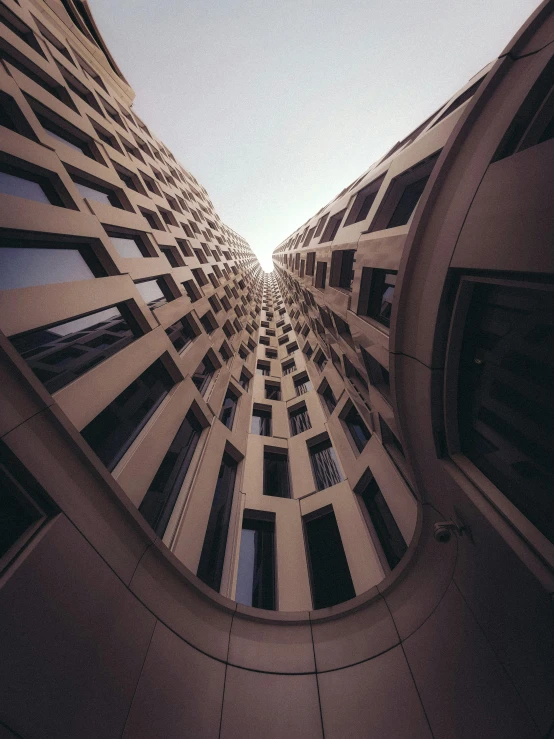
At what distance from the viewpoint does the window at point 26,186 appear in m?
6.71

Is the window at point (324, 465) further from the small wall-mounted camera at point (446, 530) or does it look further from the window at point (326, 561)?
the small wall-mounted camera at point (446, 530)

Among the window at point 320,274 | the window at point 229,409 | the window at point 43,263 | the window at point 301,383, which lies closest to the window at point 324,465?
the window at point 229,409

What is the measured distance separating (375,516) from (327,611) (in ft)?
12.5

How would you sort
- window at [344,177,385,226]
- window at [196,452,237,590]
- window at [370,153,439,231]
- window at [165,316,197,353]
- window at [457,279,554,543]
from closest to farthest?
1. window at [457,279,554,543]
2. window at [370,153,439,231]
3. window at [196,452,237,590]
4. window at [344,177,385,226]
5. window at [165,316,197,353]

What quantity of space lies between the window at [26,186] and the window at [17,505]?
21.1 ft

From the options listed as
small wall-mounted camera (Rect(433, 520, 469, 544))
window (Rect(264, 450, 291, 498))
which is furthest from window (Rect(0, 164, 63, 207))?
window (Rect(264, 450, 291, 498))

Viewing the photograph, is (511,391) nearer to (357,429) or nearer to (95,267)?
(357,429)

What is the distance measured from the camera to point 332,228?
13992mm

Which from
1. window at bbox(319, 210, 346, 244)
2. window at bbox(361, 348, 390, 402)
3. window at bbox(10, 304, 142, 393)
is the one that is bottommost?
window at bbox(361, 348, 390, 402)

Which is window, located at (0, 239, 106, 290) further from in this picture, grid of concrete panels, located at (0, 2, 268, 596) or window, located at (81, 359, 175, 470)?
window, located at (81, 359, 175, 470)

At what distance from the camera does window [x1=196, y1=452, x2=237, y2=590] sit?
7785 mm

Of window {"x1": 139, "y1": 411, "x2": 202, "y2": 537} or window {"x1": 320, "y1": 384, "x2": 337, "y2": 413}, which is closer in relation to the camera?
window {"x1": 139, "y1": 411, "x2": 202, "y2": 537}

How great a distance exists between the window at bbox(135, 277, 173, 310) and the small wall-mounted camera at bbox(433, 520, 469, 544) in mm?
10408

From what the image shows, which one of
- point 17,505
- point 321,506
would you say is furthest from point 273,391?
point 17,505
